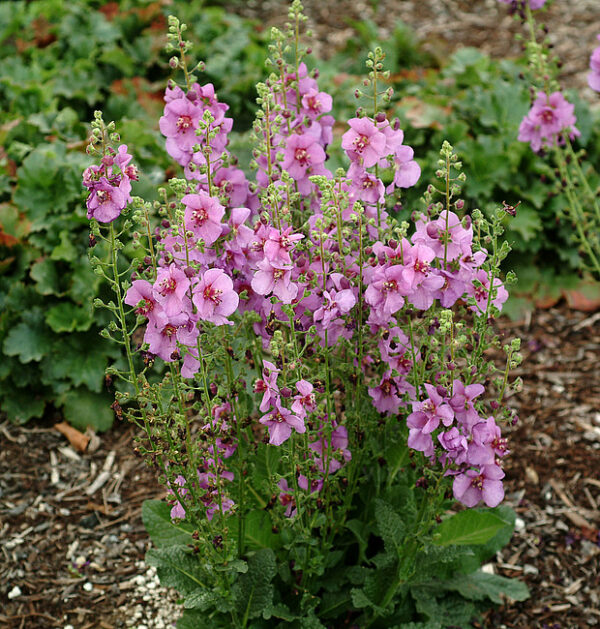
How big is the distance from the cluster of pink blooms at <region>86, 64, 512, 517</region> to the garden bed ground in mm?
951

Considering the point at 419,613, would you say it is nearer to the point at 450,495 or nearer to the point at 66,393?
the point at 450,495

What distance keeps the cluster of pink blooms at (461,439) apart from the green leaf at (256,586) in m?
0.58

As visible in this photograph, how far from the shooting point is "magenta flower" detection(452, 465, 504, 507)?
6.44ft

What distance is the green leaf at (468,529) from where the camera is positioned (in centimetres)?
231

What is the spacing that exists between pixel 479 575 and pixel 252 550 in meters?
0.78

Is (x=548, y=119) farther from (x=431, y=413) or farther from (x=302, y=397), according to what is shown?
(x=302, y=397)

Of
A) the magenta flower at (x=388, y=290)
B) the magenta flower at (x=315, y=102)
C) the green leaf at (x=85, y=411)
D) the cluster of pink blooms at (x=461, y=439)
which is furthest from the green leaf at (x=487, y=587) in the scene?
the green leaf at (x=85, y=411)

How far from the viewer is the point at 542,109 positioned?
117 inches

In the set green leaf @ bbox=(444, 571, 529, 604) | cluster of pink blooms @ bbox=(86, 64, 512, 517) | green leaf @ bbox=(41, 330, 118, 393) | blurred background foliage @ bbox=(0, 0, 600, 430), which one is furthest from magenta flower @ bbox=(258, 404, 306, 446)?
green leaf @ bbox=(41, 330, 118, 393)

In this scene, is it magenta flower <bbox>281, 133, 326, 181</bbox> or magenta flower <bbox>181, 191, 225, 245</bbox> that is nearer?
magenta flower <bbox>181, 191, 225, 245</bbox>

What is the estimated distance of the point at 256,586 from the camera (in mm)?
2254

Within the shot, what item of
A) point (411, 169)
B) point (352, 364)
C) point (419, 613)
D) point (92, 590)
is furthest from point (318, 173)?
point (92, 590)

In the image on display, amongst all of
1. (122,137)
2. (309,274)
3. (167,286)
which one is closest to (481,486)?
(309,274)

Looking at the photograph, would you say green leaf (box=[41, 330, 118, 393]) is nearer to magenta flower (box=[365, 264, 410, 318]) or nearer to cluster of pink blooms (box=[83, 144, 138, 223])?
cluster of pink blooms (box=[83, 144, 138, 223])
